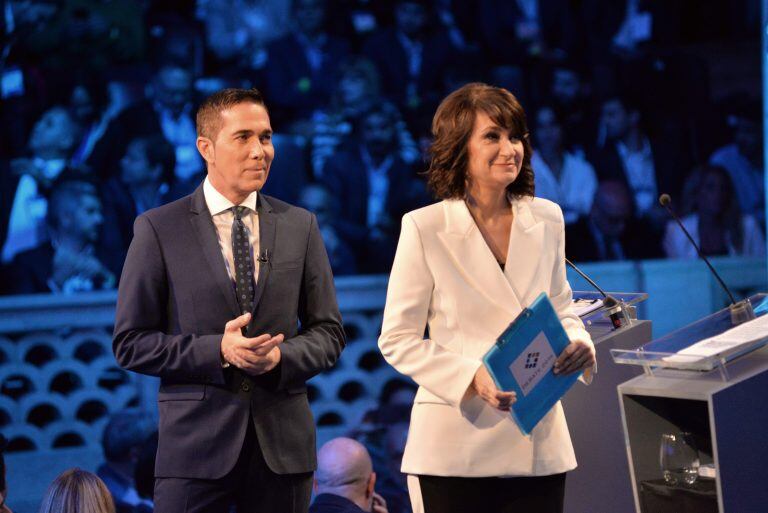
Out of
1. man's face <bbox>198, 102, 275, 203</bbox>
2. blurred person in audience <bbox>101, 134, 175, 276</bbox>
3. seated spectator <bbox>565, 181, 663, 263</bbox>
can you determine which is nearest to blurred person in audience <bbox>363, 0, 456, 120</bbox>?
seated spectator <bbox>565, 181, 663, 263</bbox>

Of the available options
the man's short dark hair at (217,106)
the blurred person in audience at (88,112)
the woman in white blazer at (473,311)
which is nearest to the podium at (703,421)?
the woman in white blazer at (473,311)

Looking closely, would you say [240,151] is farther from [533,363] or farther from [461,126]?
[533,363]

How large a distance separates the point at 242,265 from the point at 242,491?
0.46 metres

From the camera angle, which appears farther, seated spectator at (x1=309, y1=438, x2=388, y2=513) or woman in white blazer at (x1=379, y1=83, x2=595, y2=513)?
seated spectator at (x1=309, y1=438, x2=388, y2=513)

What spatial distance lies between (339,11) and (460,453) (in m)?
4.60

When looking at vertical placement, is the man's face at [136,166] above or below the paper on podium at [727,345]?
above

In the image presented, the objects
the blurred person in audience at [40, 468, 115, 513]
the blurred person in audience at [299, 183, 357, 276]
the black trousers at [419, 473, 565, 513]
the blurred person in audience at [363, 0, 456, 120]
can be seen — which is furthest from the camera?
the blurred person in audience at [363, 0, 456, 120]

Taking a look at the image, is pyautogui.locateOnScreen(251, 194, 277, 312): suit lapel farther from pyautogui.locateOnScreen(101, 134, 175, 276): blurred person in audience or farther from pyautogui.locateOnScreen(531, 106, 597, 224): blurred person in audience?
pyautogui.locateOnScreen(531, 106, 597, 224): blurred person in audience

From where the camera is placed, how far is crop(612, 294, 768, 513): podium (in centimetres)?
193

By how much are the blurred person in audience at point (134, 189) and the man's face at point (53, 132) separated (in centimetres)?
30

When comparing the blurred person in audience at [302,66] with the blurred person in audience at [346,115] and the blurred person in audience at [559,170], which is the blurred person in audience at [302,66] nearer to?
the blurred person in audience at [346,115]

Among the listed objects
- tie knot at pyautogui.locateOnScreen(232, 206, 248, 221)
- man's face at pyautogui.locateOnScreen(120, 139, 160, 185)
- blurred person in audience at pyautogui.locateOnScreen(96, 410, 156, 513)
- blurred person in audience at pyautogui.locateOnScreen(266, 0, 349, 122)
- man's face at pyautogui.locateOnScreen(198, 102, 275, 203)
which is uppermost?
blurred person in audience at pyautogui.locateOnScreen(266, 0, 349, 122)

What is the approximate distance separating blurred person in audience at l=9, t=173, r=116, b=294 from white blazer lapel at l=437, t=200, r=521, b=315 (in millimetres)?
3798

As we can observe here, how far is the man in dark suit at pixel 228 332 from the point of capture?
80.7 inches
